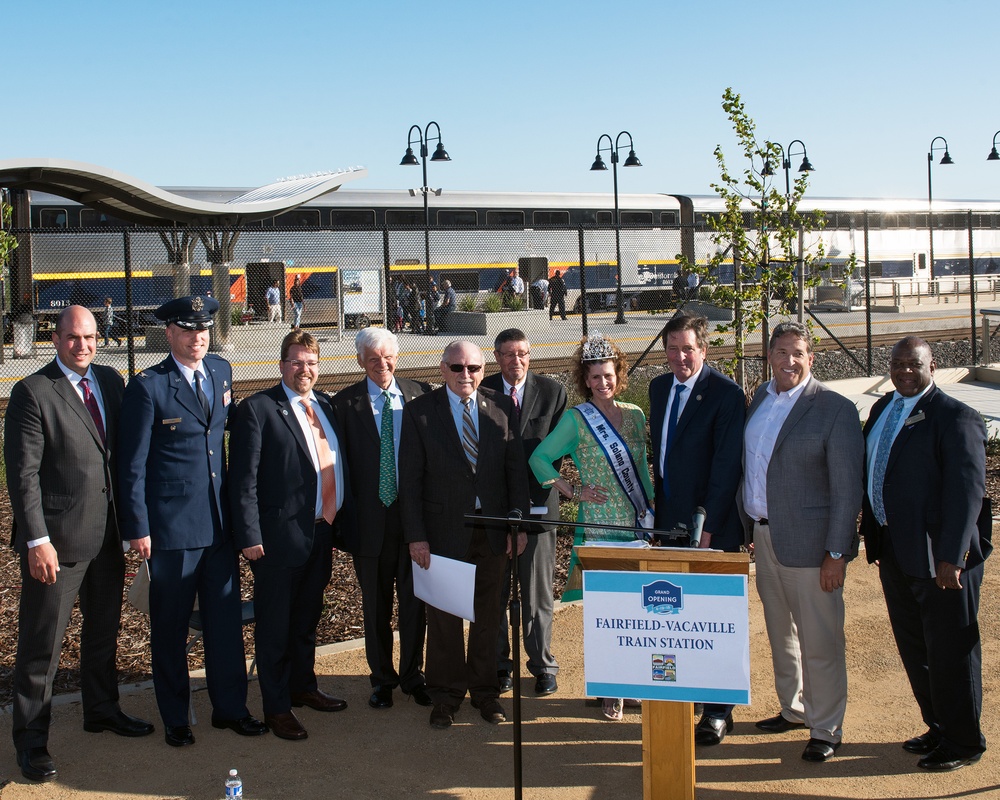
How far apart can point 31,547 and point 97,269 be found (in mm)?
21362

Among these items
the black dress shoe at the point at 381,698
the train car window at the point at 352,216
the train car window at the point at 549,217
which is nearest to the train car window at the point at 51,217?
the train car window at the point at 352,216

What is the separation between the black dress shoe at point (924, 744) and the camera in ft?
15.9

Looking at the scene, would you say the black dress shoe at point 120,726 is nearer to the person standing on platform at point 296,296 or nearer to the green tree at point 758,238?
the green tree at point 758,238

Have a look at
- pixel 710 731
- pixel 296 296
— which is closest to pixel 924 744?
pixel 710 731

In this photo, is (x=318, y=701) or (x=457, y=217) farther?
(x=457, y=217)

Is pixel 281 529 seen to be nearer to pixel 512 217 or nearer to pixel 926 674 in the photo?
pixel 926 674

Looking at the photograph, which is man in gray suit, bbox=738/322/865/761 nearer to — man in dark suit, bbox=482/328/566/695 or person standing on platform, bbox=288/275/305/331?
man in dark suit, bbox=482/328/566/695

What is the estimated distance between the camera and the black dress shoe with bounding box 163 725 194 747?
5.14 m

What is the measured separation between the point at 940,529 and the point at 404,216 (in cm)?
2685

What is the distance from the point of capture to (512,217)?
32312 mm

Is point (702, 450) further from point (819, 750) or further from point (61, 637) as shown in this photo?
point (61, 637)

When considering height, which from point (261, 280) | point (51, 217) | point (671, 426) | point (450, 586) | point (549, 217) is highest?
point (549, 217)

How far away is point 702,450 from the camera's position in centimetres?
516

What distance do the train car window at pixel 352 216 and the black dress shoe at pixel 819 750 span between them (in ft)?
83.6
